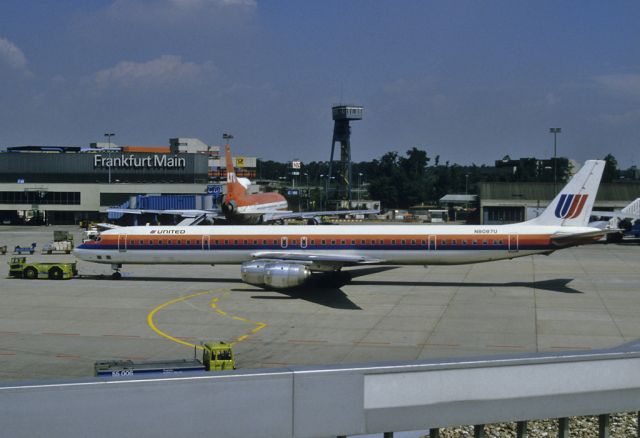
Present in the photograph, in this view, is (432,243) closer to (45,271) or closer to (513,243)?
(513,243)

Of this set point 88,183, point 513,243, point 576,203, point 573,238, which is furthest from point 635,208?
point 88,183

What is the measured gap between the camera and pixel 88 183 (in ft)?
416

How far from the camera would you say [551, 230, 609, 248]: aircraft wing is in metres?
38.2

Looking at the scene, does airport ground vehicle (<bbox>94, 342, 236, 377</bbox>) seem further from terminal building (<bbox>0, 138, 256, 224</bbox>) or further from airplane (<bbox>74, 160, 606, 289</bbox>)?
terminal building (<bbox>0, 138, 256, 224</bbox>)

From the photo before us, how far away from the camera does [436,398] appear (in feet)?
22.0

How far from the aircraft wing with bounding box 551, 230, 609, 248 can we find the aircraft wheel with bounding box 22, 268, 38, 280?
108ft

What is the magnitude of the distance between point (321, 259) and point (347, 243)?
3304mm

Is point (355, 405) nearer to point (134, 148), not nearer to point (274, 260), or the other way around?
point (274, 260)

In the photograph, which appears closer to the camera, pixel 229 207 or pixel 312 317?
pixel 312 317

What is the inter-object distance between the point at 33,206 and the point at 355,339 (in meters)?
107

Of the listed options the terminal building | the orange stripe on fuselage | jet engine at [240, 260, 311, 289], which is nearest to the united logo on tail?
the orange stripe on fuselage

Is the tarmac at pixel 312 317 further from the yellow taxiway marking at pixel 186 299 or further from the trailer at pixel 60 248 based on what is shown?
the trailer at pixel 60 248

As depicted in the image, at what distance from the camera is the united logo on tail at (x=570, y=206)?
39969 millimetres

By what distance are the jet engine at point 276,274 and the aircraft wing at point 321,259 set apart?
1251mm
